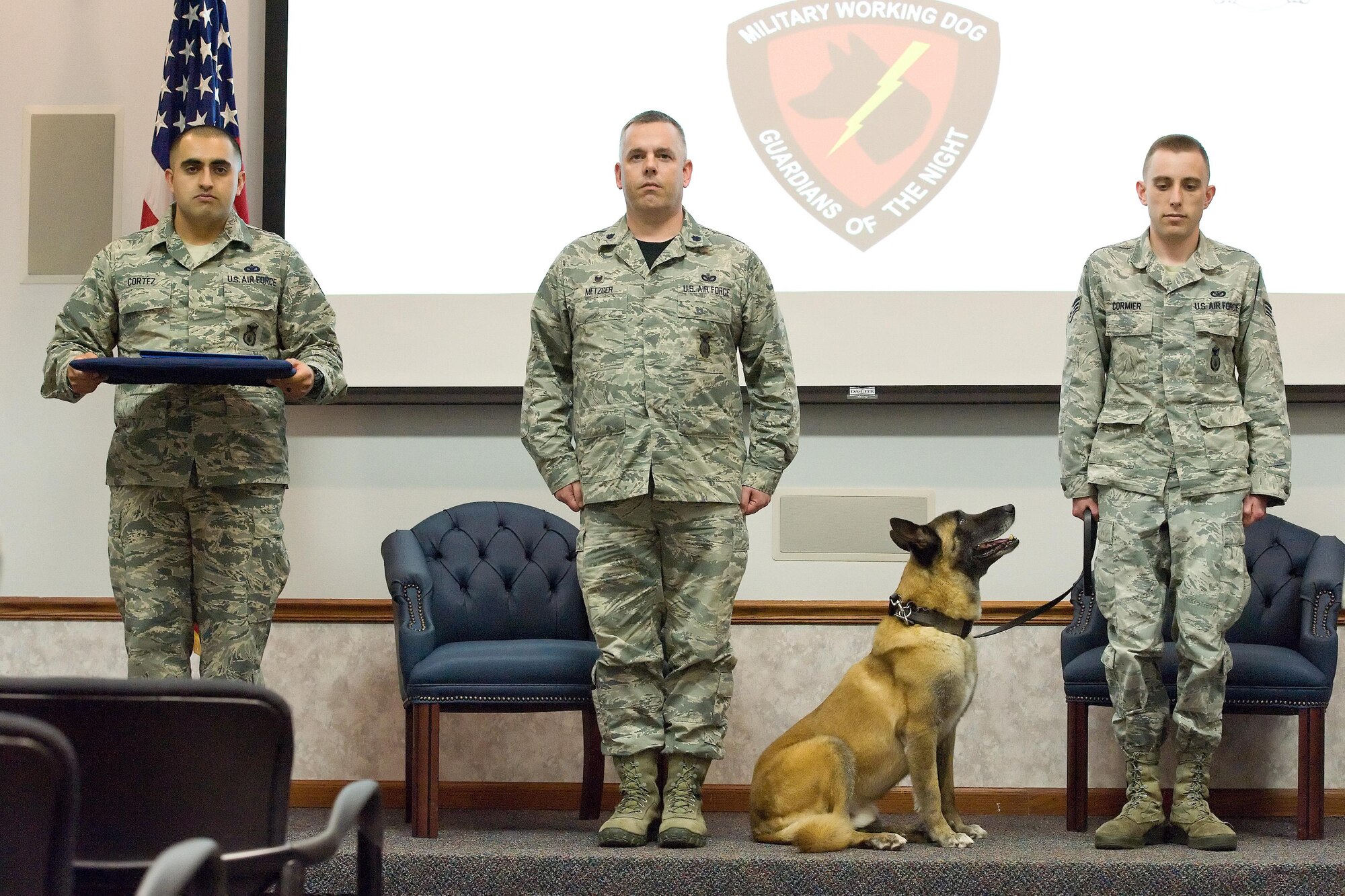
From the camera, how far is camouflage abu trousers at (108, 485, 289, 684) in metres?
3.17

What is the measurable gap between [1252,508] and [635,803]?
1745mm

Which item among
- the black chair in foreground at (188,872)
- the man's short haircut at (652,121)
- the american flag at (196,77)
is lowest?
the black chair in foreground at (188,872)

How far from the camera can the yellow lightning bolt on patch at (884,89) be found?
14.1 ft

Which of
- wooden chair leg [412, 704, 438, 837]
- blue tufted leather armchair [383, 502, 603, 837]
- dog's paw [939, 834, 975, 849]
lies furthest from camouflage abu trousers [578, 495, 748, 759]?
dog's paw [939, 834, 975, 849]

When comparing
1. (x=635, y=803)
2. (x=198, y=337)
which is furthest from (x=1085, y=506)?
(x=198, y=337)

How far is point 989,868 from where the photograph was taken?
3.16m

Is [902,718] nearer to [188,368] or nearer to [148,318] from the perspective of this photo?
[188,368]

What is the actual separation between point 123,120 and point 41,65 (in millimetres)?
355

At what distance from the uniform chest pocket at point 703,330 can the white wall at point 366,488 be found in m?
0.98

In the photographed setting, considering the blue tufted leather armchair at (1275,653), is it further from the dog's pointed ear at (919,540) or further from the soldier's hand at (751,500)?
the soldier's hand at (751,500)

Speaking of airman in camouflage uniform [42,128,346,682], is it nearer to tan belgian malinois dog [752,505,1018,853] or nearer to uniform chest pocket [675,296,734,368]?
uniform chest pocket [675,296,734,368]

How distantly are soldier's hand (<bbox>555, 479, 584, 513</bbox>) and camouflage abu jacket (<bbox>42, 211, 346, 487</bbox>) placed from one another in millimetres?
624

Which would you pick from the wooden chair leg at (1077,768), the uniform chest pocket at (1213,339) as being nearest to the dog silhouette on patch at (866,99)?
the uniform chest pocket at (1213,339)

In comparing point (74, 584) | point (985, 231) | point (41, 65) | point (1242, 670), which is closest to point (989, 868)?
point (1242, 670)
